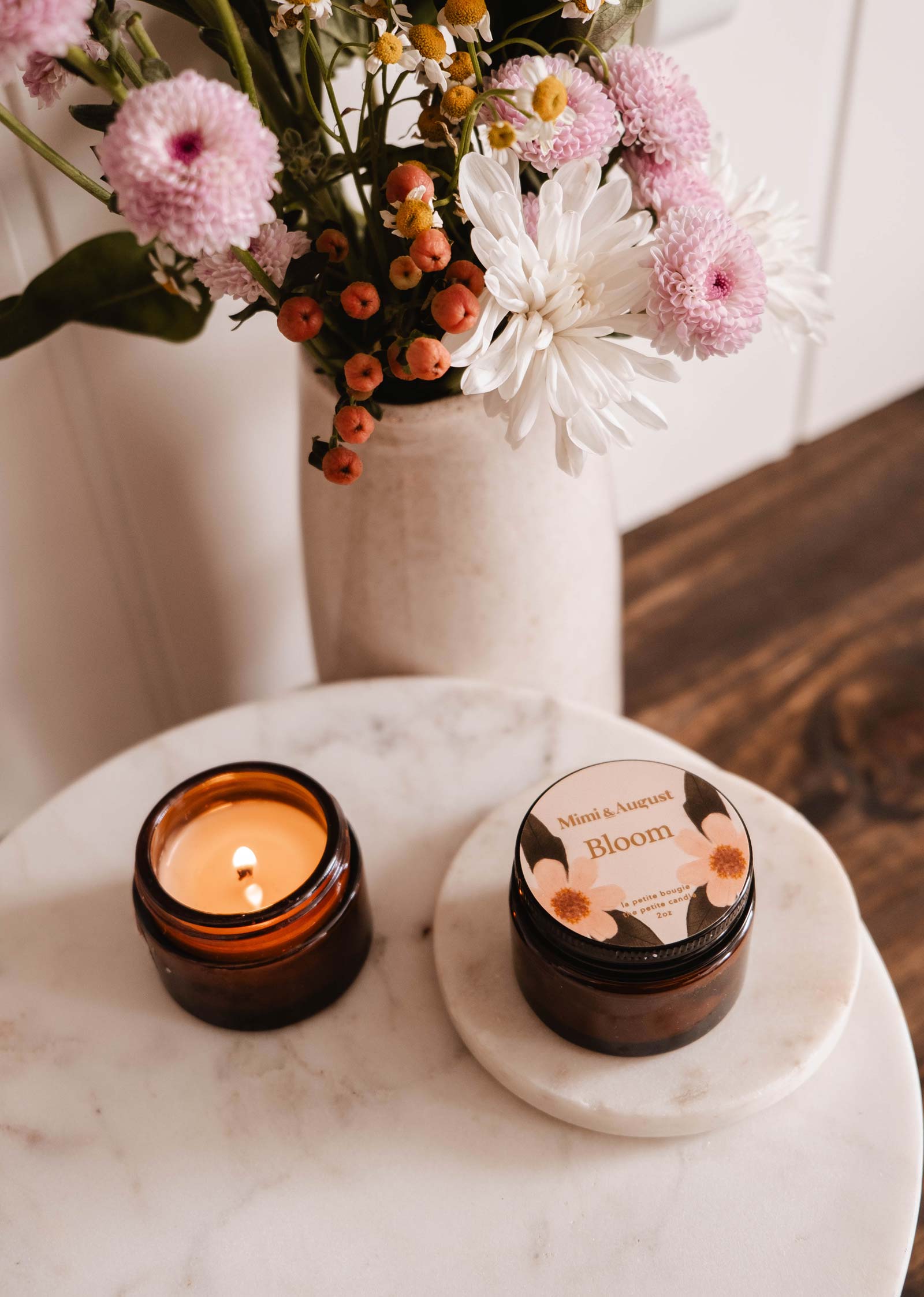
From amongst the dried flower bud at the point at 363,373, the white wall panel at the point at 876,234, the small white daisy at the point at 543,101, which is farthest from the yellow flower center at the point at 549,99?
the white wall panel at the point at 876,234

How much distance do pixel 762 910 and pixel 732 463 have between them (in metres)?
0.66

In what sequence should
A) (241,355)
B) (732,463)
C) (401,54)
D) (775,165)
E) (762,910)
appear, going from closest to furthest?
(401,54) < (762,910) < (241,355) < (775,165) < (732,463)

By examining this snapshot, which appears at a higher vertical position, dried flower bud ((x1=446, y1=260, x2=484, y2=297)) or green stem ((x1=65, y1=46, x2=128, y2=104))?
green stem ((x1=65, y1=46, x2=128, y2=104))

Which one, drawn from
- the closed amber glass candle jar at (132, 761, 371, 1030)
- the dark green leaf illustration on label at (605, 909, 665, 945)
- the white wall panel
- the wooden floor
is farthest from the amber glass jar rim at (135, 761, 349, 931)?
the white wall panel

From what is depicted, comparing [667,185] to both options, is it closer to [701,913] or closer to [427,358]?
[427,358]

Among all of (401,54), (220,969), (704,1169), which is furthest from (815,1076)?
(401,54)

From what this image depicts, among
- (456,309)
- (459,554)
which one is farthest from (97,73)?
(459,554)

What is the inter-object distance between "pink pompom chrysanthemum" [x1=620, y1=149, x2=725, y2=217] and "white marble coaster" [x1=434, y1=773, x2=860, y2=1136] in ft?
0.86

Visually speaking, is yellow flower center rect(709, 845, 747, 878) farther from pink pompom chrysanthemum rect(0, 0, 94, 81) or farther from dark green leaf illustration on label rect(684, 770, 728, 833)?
pink pompom chrysanthemum rect(0, 0, 94, 81)

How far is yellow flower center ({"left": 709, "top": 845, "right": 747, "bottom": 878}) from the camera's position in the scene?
16.8 inches

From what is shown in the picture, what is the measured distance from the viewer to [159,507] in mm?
748

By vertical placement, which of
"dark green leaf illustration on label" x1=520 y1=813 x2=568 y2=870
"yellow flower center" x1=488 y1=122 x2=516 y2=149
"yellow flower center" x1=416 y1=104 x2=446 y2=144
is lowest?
"dark green leaf illustration on label" x1=520 y1=813 x2=568 y2=870

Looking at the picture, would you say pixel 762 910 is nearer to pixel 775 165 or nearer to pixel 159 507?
pixel 159 507

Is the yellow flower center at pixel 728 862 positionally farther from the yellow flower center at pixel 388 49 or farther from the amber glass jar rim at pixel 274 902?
the yellow flower center at pixel 388 49
